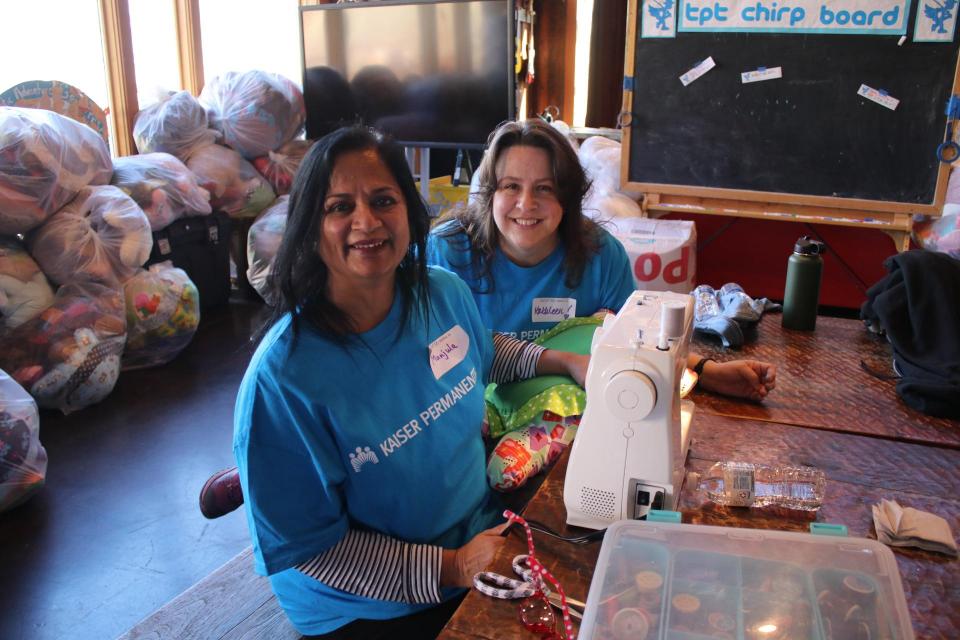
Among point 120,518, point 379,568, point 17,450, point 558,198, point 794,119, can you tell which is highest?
point 794,119

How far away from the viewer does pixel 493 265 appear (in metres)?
1.84

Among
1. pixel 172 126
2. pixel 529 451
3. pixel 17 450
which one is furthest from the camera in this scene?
pixel 172 126

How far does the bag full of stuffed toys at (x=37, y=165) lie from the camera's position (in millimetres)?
2988

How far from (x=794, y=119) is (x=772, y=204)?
1.30 feet

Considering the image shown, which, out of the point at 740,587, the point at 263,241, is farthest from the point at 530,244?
the point at 263,241

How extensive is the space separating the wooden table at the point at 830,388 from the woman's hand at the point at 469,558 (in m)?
0.51

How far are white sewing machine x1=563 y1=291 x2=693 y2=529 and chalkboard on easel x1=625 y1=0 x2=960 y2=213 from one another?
2722mm

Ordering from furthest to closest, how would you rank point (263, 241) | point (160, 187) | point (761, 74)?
point (263, 241)
point (160, 187)
point (761, 74)

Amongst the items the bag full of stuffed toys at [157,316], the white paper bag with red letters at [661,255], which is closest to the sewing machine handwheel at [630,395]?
the white paper bag with red letters at [661,255]

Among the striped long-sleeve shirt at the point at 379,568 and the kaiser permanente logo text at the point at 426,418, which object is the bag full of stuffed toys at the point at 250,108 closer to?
the kaiser permanente logo text at the point at 426,418

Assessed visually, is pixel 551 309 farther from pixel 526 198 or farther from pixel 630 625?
pixel 630 625

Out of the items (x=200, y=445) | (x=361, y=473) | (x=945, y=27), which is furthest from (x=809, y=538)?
(x=945, y=27)

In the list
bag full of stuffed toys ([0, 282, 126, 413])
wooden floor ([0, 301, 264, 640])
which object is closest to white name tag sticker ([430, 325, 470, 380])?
wooden floor ([0, 301, 264, 640])

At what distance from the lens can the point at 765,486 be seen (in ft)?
3.55
